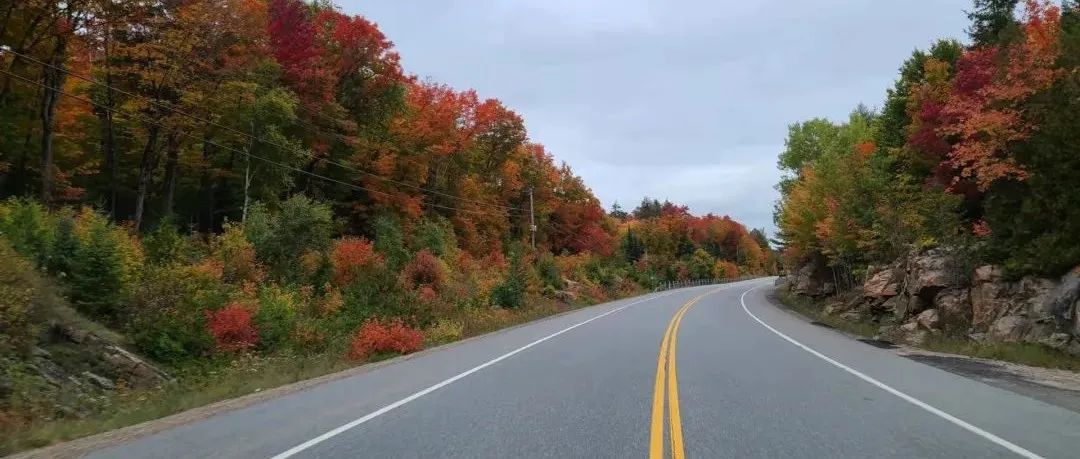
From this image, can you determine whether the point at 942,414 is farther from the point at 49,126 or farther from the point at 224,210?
the point at 224,210

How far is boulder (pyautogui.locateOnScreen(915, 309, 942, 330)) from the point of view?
785 inches

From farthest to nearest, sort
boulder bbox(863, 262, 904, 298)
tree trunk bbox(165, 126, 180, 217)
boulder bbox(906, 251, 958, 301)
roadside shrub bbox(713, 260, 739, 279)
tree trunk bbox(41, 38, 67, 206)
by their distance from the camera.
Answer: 1. roadside shrub bbox(713, 260, 739, 279)
2. tree trunk bbox(165, 126, 180, 217)
3. boulder bbox(863, 262, 904, 298)
4. tree trunk bbox(41, 38, 67, 206)
5. boulder bbox(906, 251, 958, 301)

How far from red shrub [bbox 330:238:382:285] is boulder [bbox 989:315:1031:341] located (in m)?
22.1

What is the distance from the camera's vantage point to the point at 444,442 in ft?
→ 22.2

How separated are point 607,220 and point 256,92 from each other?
195 ft

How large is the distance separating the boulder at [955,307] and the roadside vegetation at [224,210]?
15661mm

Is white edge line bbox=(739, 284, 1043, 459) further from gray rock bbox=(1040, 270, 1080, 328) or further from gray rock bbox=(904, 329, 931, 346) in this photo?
gray rock bbox=(904, 329, 931, 346)

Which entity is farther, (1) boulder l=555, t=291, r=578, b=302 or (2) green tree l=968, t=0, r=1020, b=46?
(1) boulder l=555, t=291, r=578, b=302

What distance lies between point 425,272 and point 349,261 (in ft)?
19.5

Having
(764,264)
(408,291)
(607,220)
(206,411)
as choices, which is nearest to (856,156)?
(408,291)

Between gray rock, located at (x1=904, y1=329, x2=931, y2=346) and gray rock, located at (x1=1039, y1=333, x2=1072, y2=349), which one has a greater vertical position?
gray rock, located at (x1=1039, y1=333, x2=1072, y2=349)

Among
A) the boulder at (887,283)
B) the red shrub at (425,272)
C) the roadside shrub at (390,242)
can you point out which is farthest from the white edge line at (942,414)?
the roadside shrub at (390,242)

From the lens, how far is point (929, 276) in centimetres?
2153

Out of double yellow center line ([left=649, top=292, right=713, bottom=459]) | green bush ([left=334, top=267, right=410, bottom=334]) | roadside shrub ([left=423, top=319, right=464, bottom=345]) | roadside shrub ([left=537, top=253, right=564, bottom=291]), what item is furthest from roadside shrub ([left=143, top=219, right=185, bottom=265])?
roadside shrub ([left=537, top=253, right=564, bottom=291])
